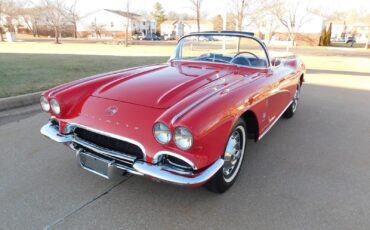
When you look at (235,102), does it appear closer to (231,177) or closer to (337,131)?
(231,177)

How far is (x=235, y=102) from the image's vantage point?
251cm

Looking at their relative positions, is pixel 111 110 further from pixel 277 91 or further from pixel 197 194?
pixel 277 91

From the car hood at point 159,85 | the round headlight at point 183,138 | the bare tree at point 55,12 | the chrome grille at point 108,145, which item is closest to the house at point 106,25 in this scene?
the bare tree at point 55,12

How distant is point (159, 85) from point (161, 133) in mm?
829

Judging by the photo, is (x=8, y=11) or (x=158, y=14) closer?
(x=8, y=11)

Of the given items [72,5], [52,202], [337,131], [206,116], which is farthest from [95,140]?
[72,5]

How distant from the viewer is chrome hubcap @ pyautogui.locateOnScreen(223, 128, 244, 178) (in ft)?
8.81

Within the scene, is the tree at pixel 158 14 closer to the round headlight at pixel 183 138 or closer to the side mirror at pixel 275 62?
the side mirror at pixel 275 62

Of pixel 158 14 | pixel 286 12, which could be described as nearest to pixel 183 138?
pixel 286 12

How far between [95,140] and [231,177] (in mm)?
1339

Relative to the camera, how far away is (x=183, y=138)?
2.12 metres

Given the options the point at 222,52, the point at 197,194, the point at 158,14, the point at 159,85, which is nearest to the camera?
the point at 197,194

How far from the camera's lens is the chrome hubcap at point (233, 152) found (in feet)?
8.81

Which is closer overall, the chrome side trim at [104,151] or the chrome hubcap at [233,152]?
the chrome side trim at [104,151]
